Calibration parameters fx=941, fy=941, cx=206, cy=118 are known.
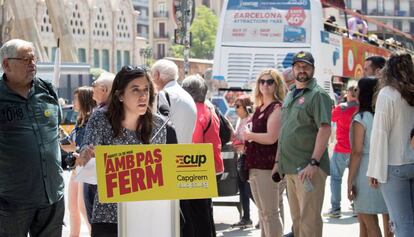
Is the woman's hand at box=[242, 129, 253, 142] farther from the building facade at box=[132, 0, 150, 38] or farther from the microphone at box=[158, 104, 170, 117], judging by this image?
the building facade at box=[132, 0, 150, 38]

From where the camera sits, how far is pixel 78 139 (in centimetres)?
895

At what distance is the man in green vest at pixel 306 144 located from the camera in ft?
25.5

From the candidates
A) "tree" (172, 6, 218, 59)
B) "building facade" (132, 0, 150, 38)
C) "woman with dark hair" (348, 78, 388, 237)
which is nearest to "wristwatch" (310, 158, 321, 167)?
"woman with dark hair" (348, 78, 388, 237)

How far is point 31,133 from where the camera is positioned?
6160 millimetres

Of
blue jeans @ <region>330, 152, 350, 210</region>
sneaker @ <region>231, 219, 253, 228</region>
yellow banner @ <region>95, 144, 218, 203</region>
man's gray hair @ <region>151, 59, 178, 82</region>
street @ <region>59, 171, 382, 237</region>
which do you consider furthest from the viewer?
blue jeans @ <region>330, 152, 350, 210</region>

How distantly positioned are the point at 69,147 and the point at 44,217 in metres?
2.43

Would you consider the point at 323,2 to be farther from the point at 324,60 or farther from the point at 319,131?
the point at 319,131

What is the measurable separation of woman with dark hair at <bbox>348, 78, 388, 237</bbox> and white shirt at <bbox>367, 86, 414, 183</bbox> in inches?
34.4

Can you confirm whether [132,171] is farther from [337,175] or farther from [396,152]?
[337,175]

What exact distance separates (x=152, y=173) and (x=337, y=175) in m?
7.58

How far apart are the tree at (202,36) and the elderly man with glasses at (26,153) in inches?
3623

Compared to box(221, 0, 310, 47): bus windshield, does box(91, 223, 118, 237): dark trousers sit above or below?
below

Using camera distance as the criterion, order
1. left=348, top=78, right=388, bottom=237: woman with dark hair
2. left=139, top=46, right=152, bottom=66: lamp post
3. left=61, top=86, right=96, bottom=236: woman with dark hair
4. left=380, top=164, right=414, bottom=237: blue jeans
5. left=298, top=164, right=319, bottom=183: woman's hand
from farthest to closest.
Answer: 1. left=139, top=46, right=152, bottom=66: lamp post
2. left=61, top=86, right=96, bottom=236: woman with dark hair
3. left=298, top=164, right=319, bottom=183: woman's hand
4. left=348, top=78, right=388, bottom=237: woman with dark hair
5. left=380, top=164, right=414, bottom=237: blue jeans

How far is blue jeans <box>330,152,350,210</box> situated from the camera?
489 inches
